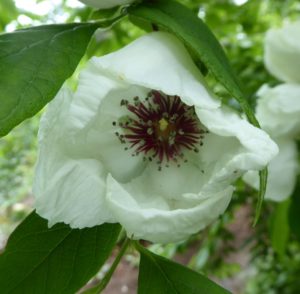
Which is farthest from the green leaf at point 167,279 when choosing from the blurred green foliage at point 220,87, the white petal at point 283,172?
the blurred green foliage at point 220,87

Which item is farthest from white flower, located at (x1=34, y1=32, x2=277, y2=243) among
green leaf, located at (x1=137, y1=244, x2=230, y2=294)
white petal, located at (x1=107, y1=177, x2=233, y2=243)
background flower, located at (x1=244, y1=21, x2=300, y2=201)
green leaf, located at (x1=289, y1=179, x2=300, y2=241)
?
green leaf, located at (x1=289, y1=179, x2=300, y2=241)

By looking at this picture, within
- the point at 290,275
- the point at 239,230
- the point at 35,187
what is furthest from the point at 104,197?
the point at 239,230

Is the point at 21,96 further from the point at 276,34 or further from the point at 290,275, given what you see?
the point at 290,275

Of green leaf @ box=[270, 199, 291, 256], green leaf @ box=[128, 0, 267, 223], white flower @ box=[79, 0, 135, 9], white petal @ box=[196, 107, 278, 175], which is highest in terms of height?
white flower @ box=[79, 0, 135, 9]

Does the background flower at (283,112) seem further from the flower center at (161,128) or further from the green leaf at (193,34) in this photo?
the green leaf at (193,34)

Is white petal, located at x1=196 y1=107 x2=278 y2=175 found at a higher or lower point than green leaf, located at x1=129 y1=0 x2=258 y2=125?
lower

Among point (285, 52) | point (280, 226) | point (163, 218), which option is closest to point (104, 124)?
point (163, 218)

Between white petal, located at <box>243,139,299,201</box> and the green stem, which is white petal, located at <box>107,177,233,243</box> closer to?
the green stem

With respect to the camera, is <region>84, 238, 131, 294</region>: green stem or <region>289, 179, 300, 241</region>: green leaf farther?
<region>289, 179, 300, 241</region>: green leaf
